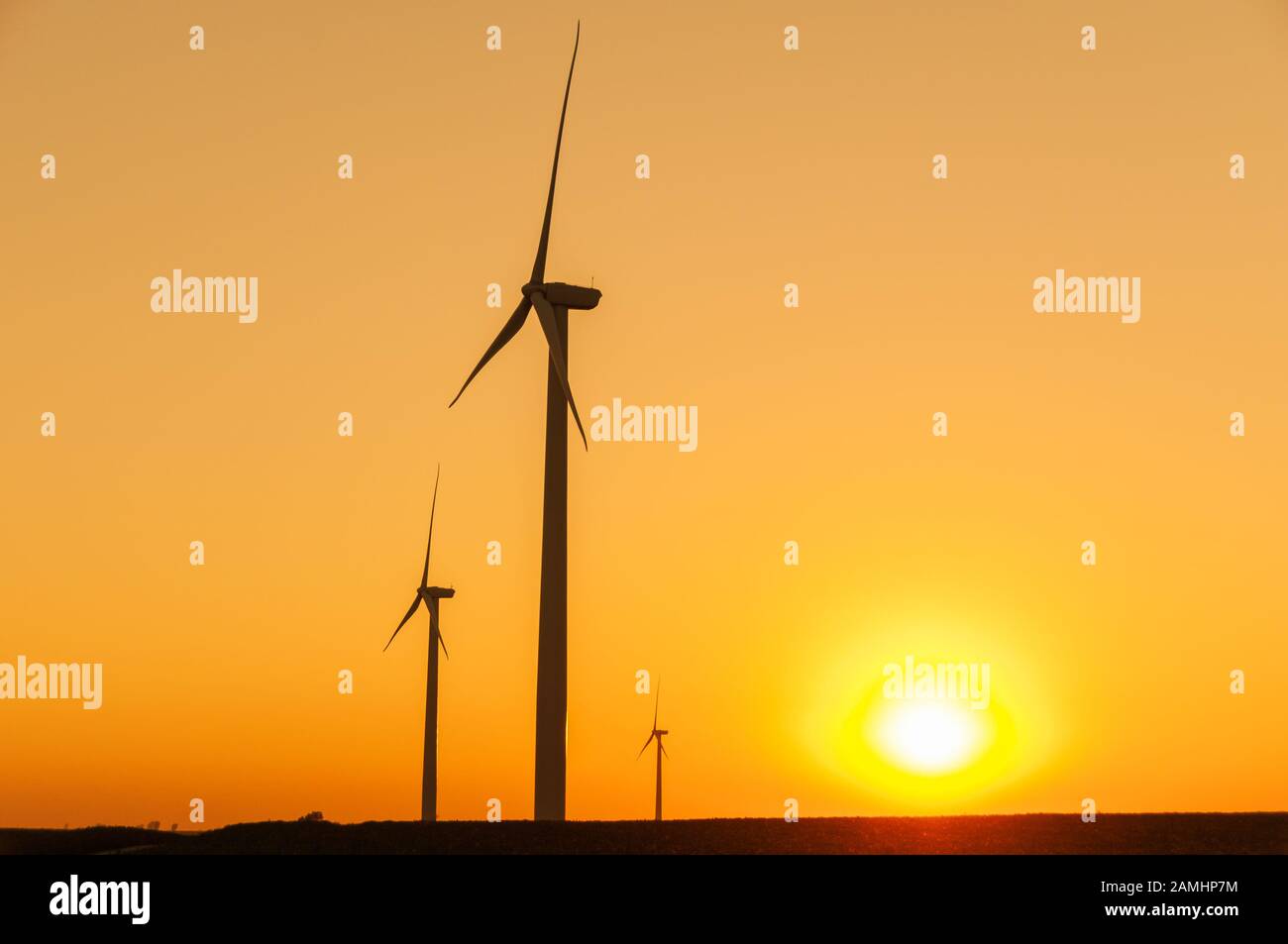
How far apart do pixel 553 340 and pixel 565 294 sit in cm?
332

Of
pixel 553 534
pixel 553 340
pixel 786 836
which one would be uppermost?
pixel 553 340

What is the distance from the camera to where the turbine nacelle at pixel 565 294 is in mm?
69000

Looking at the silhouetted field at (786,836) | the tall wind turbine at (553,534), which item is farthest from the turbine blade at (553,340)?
the silhouetted field at (786,836)

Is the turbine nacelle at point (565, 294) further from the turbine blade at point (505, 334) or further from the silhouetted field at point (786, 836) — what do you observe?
the silhouetted field at point (786, 836)

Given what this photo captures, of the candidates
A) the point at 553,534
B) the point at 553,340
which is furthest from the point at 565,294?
the point at 553,534

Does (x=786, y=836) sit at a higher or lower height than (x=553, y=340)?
lower

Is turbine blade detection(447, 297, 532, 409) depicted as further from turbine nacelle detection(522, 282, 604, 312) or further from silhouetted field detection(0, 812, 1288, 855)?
silhouetted field detection(0, 812, 1288, 855)

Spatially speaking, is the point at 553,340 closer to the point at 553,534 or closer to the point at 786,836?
the point at 553,534

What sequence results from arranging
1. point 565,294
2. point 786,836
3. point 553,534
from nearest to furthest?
point 786,836 → point 553,534 → point 565,294

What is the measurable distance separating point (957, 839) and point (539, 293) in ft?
103

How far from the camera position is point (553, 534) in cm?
6328

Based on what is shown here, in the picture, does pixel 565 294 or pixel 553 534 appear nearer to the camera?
pixel 553 534

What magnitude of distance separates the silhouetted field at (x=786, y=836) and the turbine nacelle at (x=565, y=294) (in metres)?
25.2
